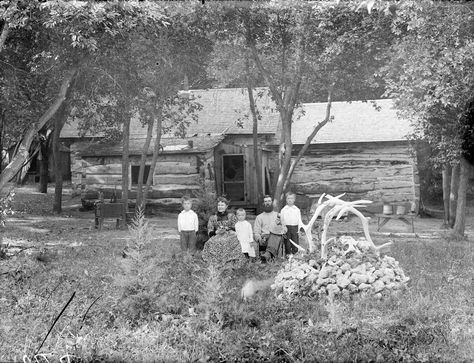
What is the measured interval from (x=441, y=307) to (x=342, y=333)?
1.96m

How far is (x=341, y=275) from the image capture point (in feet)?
30.7

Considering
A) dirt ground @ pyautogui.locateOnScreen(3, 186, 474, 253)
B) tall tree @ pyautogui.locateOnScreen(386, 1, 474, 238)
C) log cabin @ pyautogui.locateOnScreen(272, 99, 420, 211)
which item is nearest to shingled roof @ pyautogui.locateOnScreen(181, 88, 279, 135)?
log cabin @ pyautogui.locateOnScreen(272, 99, 420, 211)

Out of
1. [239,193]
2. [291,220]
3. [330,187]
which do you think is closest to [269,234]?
[291,220]

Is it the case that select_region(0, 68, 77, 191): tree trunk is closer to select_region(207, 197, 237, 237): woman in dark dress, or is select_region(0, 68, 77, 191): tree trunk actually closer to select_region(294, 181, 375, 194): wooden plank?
select_region(207, 197, 237, 237): woman in dark dress

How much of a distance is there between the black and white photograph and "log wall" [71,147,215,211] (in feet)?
0.20

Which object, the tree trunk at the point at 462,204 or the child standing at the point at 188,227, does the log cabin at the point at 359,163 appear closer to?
the tree trunk at the point at 462,204

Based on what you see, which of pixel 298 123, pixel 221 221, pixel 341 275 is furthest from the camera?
pixel 298 123

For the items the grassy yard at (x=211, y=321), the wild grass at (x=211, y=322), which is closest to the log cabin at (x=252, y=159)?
the grassy yard at (x=211, y=321)

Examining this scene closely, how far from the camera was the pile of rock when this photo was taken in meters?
9.16

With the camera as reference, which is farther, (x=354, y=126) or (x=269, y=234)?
(x=354, y=126)

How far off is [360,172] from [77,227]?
1227cm

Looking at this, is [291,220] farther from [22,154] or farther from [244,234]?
[22,154]

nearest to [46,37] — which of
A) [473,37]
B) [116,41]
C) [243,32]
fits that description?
[116,41]

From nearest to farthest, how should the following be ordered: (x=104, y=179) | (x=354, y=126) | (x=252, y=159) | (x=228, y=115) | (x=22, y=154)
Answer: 1. (x=22, y=154)
2. (x=104, y=179)
3. (x=252, y=159)
4. (x=354, y=126)
5. (x=228, y=115)
